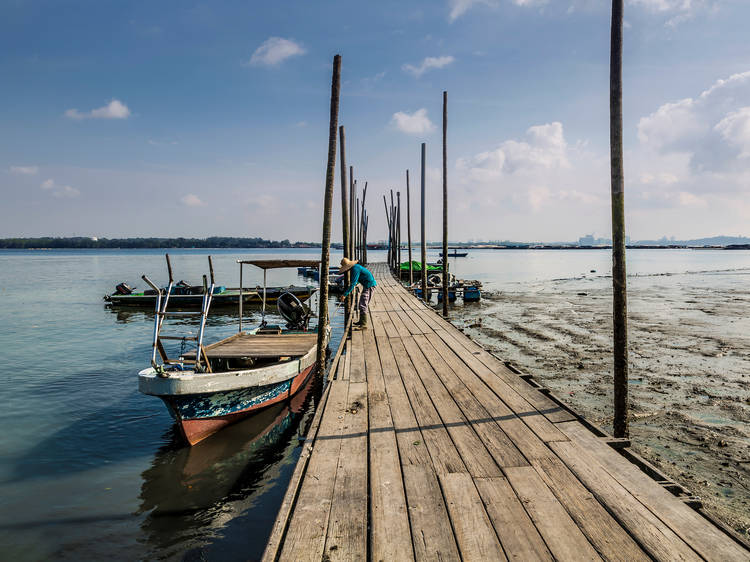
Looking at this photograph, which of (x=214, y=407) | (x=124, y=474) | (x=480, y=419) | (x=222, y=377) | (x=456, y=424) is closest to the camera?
(x=456, y=424)

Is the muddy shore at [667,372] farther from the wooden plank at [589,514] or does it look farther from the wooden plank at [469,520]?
the wooden plank at [469,520]

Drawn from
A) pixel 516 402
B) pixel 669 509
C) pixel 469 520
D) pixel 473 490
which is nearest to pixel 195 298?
pixel 516 402

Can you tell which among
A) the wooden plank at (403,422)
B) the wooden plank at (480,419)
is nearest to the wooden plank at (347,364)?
the wooden plank at (403,422)

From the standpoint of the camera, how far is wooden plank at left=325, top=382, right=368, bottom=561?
9.18 ft

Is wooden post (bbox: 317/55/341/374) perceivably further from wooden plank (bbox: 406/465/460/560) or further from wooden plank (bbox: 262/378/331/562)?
wooden plank (bbox: 406/465/460/560)

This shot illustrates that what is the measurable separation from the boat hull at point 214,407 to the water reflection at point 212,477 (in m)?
0.32

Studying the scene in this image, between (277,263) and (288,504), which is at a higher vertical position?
(277,263)

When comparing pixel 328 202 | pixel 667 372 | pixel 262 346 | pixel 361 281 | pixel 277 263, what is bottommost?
pixel 667 372

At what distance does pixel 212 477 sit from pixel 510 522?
529 centimetres

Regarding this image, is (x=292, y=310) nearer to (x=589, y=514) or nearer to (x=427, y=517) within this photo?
(x=427, y=517)

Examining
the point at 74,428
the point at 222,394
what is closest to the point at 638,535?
the point at 222,394

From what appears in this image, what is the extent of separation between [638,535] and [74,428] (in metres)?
10.3

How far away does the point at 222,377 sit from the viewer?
6.84m

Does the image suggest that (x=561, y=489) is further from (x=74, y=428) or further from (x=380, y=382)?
(x=74, y=428)
